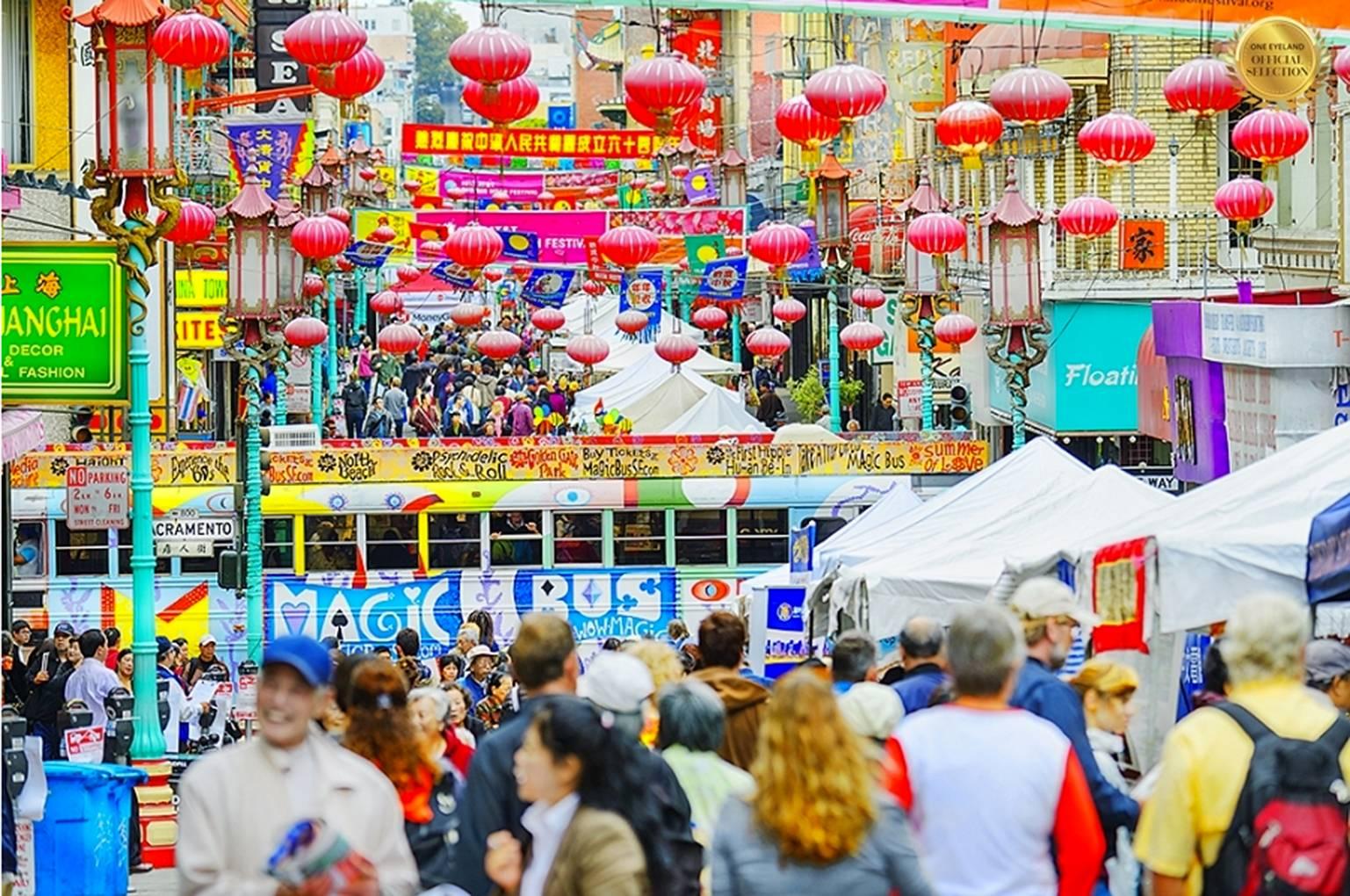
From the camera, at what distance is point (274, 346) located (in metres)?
25.3

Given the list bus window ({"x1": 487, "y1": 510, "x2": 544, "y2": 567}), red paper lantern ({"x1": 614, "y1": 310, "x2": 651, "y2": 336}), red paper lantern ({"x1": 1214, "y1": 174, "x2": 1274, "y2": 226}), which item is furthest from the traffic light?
red paper lantern ({"x1": 1214, "y1": 174, "x2": 1274, "y2": 226})

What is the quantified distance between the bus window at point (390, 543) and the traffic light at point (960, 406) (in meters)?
15.6

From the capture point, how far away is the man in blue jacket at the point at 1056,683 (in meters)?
8.02

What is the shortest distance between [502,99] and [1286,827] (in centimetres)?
1235

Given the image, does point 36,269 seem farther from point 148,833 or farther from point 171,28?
point 148,833

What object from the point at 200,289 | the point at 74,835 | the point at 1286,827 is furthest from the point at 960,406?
the point at 1286,827

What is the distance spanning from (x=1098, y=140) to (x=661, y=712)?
14.6 m

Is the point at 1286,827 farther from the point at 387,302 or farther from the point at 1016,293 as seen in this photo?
the point at 387,302

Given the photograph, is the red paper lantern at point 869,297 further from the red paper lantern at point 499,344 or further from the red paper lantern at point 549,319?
the red paper lantern at point 499,344

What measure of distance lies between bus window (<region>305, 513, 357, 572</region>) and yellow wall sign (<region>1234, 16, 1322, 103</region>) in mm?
16293

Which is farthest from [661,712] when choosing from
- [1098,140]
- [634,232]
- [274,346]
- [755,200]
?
[755,200]

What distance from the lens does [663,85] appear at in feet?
57.6

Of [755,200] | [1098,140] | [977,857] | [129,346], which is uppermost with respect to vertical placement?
[755,200]

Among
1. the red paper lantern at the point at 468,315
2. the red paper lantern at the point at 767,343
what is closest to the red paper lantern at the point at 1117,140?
the red paper lantern at the point at 767,343
